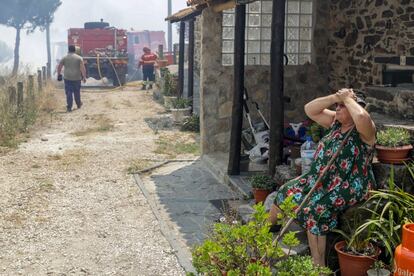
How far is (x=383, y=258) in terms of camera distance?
427 centimetres

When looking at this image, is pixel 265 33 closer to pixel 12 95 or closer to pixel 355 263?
pixel 355 263

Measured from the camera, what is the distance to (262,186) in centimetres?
640

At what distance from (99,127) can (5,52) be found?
5007 cm

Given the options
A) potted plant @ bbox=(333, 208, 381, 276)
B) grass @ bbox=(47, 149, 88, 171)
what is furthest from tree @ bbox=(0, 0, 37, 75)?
potted plant @ bbox=(333, 208, 381, 276)

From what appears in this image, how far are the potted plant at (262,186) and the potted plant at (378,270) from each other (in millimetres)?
2481

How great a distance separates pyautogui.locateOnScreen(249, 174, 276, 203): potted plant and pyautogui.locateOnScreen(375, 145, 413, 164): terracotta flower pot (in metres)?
1.99

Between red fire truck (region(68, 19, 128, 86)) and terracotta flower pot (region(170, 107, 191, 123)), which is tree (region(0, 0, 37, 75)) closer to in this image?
red fire truck (region(68, 19, 128, 86))

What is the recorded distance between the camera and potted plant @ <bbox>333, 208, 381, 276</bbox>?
4.04 metres

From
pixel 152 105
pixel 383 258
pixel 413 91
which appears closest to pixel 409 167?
pixel 383 258

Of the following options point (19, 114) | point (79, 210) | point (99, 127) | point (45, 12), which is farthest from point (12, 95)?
point (45, 12)

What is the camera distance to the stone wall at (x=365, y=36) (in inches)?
282

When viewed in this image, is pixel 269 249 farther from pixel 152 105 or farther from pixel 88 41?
pixel 88 41

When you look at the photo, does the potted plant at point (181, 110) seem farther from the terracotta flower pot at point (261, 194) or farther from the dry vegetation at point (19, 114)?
the terracotta flower pot at point (261, 194)

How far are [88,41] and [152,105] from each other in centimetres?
977
